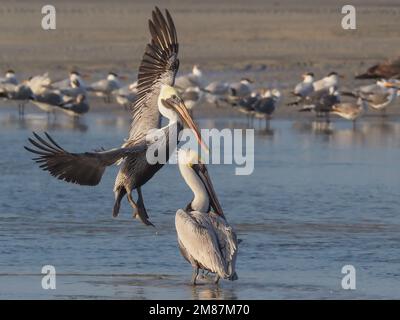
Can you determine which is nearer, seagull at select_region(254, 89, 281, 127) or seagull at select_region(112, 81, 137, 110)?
seagull at select_region(254, 89, 281, 127)

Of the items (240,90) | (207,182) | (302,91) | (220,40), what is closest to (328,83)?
(302,91)

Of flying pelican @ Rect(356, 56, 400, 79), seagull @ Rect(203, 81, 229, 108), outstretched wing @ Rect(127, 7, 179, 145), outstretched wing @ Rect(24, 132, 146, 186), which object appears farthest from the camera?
seagull @ Rect(203, 81, 229, 108)

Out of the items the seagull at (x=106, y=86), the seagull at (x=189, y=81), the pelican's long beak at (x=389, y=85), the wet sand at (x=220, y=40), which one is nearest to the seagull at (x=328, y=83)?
the wet sand at (x=220, y=40)

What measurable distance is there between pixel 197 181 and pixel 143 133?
0.97 m

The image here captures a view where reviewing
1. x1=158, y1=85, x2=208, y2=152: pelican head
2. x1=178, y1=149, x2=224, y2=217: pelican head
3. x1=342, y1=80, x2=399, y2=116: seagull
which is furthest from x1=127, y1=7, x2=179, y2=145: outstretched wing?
x1=342, y1=80, x2=399, y2=116: seagull

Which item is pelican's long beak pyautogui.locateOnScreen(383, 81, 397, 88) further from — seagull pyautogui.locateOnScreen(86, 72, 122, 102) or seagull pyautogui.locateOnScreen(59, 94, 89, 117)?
seagull pyautogui.locateOnScreen(59, 94, 89, 117)

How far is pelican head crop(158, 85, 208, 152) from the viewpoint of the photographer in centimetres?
887

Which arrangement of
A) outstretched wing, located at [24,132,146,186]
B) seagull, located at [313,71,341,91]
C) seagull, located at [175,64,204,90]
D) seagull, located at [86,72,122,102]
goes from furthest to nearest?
seagull, located at [86,72,122,102]
seagull, located at [175,64,204,90]
seagull, located at [313,71,341,91]
outstretched wing, located at [24,132,146,186]

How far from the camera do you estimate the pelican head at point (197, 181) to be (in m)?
8.23

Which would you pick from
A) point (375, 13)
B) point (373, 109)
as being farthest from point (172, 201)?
point (375, 13)

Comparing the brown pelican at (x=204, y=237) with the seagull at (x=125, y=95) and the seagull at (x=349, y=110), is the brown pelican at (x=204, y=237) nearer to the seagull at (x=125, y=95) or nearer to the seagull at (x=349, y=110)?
the seagull at (x=349, y=110)

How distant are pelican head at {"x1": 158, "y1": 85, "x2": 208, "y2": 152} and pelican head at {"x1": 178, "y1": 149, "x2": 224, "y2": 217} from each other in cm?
35
